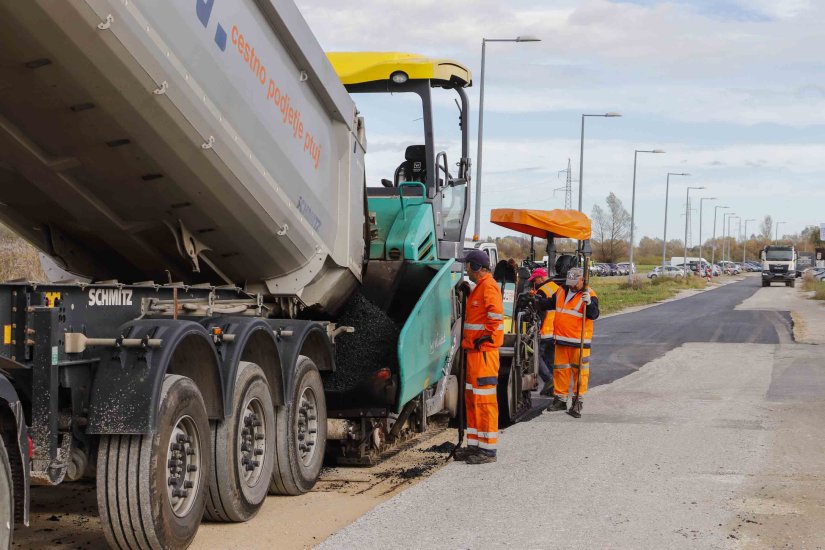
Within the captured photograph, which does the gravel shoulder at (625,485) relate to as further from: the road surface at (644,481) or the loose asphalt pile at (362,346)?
the loose asphalt pile at (362,346)

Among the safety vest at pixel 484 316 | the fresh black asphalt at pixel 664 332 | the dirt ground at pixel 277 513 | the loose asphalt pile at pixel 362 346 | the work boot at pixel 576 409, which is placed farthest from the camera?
the fresh black asphalt at pixel 664 332

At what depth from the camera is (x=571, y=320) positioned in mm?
11438

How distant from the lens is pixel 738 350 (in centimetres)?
1956

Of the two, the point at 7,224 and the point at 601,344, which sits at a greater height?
the point at 7,224

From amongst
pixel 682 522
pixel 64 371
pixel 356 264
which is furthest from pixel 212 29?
pixel 682 522

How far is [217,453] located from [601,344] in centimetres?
1583

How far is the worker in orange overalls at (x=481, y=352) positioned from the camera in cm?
845

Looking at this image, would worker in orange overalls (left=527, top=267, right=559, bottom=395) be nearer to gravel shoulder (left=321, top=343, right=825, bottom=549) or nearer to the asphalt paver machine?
the asphalt paver machine

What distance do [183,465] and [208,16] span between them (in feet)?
7.52

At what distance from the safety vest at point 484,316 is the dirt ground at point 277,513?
104 centimetres

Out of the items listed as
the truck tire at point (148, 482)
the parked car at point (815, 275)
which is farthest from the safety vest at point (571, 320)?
the parked car at point (815, 275)

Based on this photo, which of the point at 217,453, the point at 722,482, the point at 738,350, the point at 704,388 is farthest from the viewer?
the point at 738,350

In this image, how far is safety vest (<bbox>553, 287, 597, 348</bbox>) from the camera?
1138cm

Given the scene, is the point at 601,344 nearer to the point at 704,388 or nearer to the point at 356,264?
the point at 704,388
